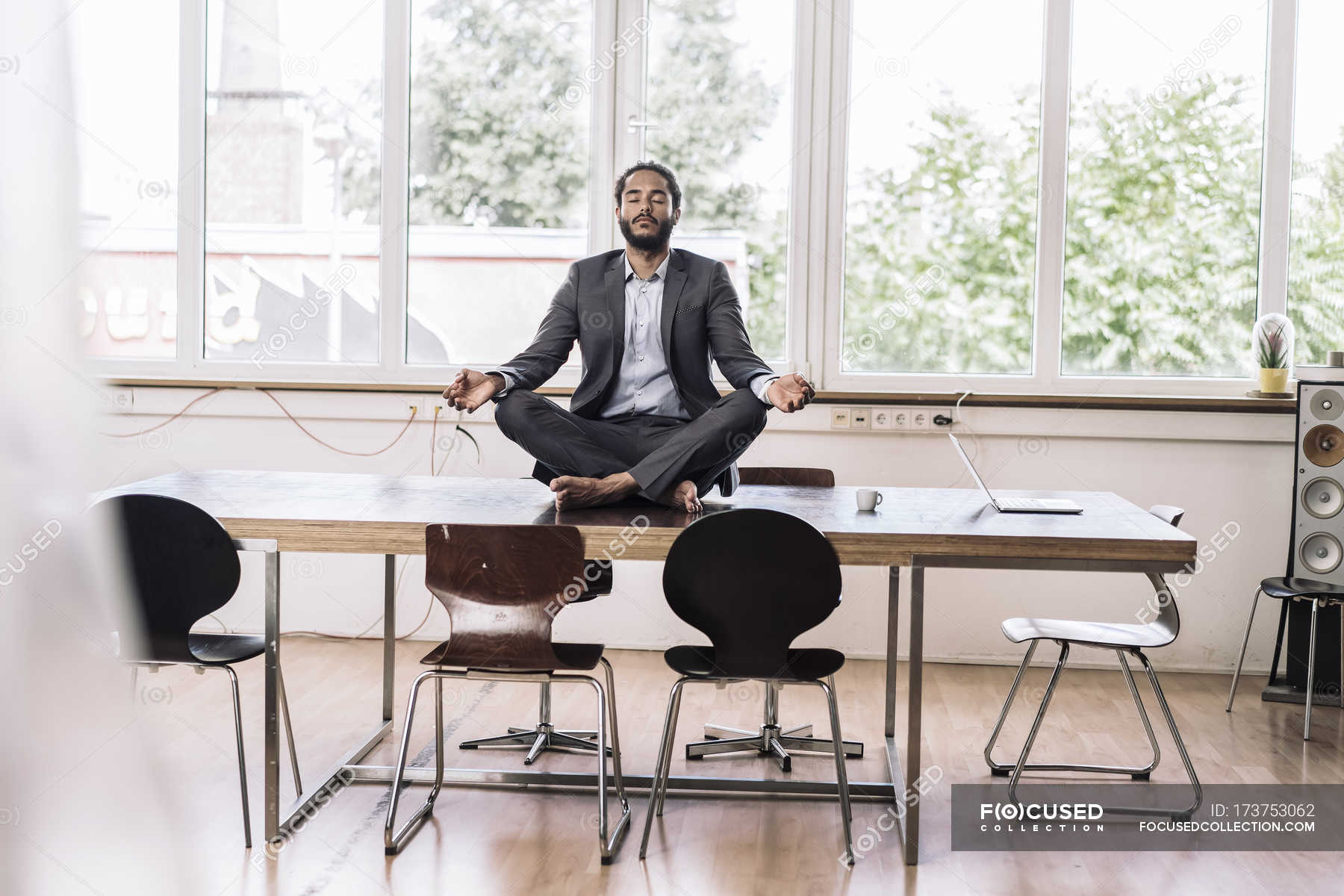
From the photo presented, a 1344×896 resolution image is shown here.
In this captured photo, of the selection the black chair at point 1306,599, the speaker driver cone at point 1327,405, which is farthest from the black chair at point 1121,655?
the speaker driver cone at point 1327,405

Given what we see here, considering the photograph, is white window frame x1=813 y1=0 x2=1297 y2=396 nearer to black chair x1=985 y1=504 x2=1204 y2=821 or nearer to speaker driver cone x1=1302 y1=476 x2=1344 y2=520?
speaker driver cone x1=1302 y1=476 x2=1344 y2=520

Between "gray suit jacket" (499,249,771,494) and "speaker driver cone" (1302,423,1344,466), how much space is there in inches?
76.1

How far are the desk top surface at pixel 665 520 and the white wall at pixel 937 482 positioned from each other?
3.59 feet

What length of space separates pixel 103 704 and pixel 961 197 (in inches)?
167

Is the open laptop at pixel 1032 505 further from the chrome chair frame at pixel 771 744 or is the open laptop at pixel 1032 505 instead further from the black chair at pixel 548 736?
the black chair at pixel 548 736

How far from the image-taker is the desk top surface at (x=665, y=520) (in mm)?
2355

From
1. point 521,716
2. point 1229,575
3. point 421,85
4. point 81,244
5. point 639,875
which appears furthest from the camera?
point 421,85

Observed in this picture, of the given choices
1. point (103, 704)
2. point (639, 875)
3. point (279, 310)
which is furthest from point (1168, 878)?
point (279, 310)

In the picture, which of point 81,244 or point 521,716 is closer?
point 81,244

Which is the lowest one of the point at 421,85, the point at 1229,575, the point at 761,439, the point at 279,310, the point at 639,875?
the point at 639,875

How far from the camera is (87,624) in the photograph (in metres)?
0.37

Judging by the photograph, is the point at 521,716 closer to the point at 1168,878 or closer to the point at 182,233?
the point at 1168,878

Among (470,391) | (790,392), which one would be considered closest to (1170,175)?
(790,392)

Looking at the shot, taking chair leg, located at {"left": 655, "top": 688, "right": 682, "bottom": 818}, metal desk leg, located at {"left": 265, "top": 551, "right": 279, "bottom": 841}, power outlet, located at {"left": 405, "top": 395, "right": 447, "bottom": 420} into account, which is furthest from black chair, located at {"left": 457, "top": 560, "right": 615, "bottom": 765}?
power outlet, located at {"left": 405, "top": 395, "right": 447, "bottom": 420}
